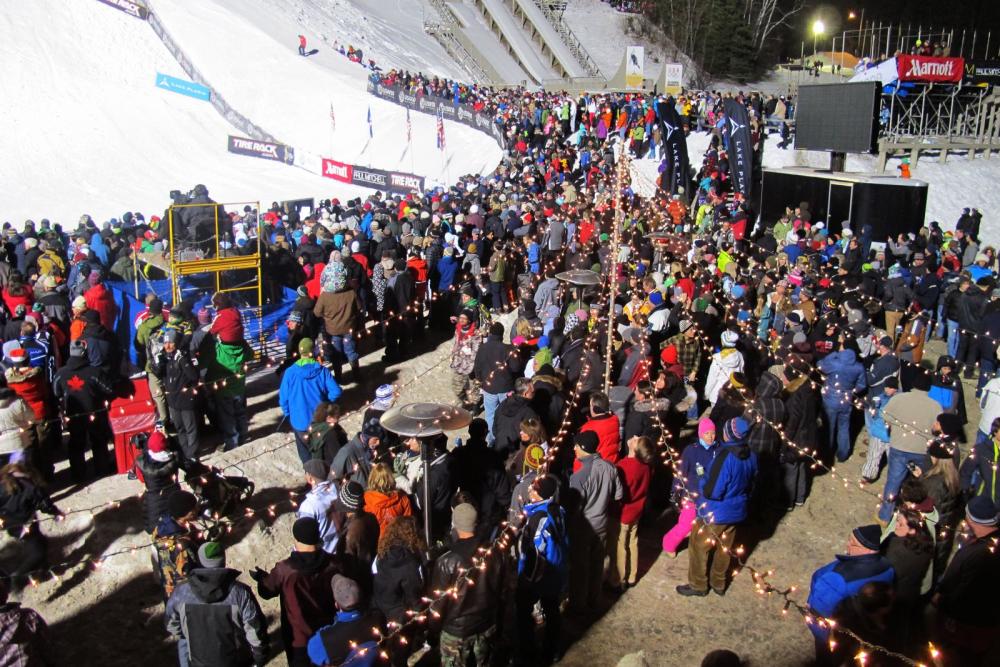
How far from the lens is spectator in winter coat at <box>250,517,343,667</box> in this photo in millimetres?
5254

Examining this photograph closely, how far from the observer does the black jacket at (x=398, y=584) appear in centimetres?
523

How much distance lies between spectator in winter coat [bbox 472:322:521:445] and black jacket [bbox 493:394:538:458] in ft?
5.03

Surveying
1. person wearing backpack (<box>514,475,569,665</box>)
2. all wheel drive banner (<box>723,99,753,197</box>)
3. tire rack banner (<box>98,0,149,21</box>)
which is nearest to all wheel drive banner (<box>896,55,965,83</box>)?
all wheel drive banner (<box>723,99,753,197</box>)

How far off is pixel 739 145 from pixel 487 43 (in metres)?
33.5

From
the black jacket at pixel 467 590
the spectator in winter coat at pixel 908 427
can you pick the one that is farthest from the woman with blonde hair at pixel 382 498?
the spectator in winter coat at pixel 908 427

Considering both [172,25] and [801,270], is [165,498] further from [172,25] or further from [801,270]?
[172,25]

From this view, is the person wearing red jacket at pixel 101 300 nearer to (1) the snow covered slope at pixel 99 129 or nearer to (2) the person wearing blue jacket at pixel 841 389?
(2) the person wearing blue jacket at pixel 841 389

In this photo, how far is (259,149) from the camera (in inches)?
1172

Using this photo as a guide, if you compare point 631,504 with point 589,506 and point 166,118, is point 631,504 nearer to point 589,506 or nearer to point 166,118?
point 589,506

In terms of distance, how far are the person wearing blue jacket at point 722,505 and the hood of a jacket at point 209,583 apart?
382 cm

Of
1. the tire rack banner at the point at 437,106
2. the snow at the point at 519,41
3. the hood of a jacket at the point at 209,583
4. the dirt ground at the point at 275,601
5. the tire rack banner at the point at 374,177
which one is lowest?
the dirt ground at the point at 275,601

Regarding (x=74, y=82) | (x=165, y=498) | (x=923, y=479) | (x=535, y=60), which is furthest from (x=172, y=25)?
(x=923, y=479)

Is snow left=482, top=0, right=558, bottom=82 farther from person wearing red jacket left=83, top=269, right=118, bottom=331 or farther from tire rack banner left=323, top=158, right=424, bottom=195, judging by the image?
person wearing red jacket left=83, top=269, right=118, bottom=331

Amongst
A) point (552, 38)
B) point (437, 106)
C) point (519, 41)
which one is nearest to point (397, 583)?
point (437, 106)
